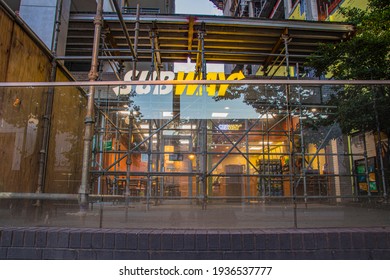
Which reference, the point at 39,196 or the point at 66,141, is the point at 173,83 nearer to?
the point at 66,141

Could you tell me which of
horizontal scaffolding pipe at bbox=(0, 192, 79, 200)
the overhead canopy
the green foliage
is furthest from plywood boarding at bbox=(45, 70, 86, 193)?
the overhead canopy

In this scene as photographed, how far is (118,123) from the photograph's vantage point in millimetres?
4332

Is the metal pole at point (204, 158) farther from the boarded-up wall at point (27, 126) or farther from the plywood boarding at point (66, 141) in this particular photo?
the boarded-up wall at point (27, 126)

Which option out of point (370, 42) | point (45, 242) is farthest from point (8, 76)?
point (370, 42)

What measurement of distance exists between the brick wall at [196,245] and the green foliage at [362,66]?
54.9 inches

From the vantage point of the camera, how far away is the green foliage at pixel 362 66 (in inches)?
130

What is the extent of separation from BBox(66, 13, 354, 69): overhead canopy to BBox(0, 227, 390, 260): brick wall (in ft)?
21.0

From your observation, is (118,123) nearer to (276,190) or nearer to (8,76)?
(8,76)

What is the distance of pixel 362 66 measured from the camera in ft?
23.4

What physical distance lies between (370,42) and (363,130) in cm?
473

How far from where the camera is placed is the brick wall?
2551 mm

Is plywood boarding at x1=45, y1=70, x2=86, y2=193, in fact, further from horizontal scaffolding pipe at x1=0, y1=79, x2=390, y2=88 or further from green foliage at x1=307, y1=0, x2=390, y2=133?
green foliage at x1=307, y1=0, x2=390, y2=133

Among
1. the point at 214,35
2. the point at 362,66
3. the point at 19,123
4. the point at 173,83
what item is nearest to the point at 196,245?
the point at 173,83

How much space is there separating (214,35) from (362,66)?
4391mm
